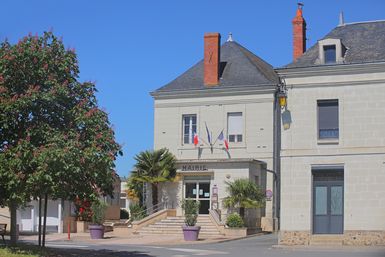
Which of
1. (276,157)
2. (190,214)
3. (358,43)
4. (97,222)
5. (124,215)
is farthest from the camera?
(124,215)

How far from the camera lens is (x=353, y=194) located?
28.2 metres

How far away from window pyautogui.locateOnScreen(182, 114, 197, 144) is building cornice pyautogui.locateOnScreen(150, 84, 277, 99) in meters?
1.36

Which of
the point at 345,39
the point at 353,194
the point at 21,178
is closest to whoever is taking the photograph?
the point at 21,178

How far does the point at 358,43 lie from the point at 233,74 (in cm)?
1282

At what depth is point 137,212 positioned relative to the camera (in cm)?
3966

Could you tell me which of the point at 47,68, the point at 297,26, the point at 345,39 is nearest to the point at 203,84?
the point at 297,26

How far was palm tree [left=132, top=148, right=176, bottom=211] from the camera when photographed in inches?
1551

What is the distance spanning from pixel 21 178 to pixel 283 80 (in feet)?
48.0

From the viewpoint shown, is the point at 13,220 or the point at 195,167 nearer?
the point at 13,220

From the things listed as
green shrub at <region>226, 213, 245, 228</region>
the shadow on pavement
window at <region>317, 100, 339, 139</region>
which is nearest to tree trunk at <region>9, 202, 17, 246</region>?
the shadow on pavement

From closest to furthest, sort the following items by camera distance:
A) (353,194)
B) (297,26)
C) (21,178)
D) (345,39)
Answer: (21,178)
(353,194)
(345,39)
(297,26)

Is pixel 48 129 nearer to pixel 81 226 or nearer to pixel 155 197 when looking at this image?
pixel 155 197

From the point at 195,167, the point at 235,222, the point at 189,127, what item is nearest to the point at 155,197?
the point at 195,167

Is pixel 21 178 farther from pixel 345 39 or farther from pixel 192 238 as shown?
pixel 345 39
